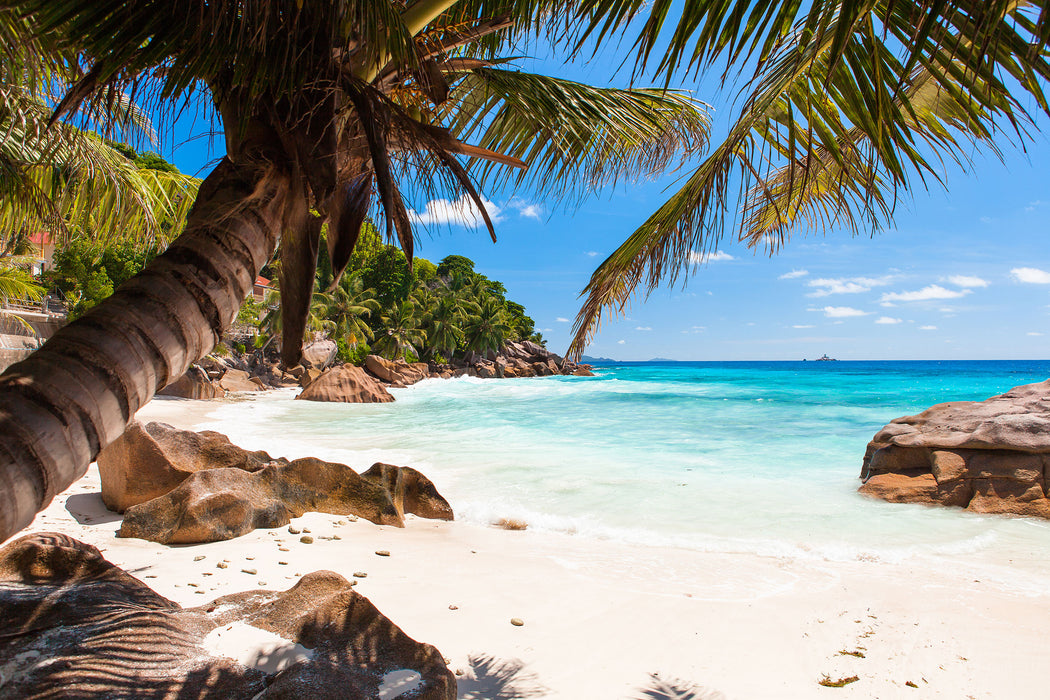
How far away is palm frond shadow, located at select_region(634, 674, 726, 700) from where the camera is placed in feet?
8.47

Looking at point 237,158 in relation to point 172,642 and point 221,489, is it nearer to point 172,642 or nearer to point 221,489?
point 172,642

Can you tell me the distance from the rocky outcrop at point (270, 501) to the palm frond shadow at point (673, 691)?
301cm

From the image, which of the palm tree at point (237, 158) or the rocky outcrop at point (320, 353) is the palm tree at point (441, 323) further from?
the palm tree at point (237, 158)

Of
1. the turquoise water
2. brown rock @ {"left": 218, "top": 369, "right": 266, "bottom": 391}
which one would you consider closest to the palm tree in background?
the turquoise water

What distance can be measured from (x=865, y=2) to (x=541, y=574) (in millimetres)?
3817

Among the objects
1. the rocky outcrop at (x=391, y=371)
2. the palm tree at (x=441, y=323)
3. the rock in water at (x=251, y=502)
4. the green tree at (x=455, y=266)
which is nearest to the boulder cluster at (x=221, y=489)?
the rock in water at (x=251, y=502)

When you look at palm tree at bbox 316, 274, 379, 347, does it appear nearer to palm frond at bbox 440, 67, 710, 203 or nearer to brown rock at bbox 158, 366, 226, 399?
brown rock at bbox 158, 366, 226, 399

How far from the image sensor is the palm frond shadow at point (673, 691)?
8.47 ft

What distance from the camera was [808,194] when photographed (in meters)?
4.22

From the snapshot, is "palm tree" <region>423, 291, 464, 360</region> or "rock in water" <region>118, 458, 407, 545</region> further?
"palm tree" <region>423, 291, 464, 360</region>

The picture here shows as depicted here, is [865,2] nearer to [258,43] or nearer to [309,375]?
[258,43]

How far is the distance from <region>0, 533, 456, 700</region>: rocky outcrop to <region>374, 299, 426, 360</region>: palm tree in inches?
1644

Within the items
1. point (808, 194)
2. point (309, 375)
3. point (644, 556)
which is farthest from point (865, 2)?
point (309, 375)

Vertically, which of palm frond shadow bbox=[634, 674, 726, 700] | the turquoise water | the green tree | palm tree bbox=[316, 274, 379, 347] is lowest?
the turquoise water
